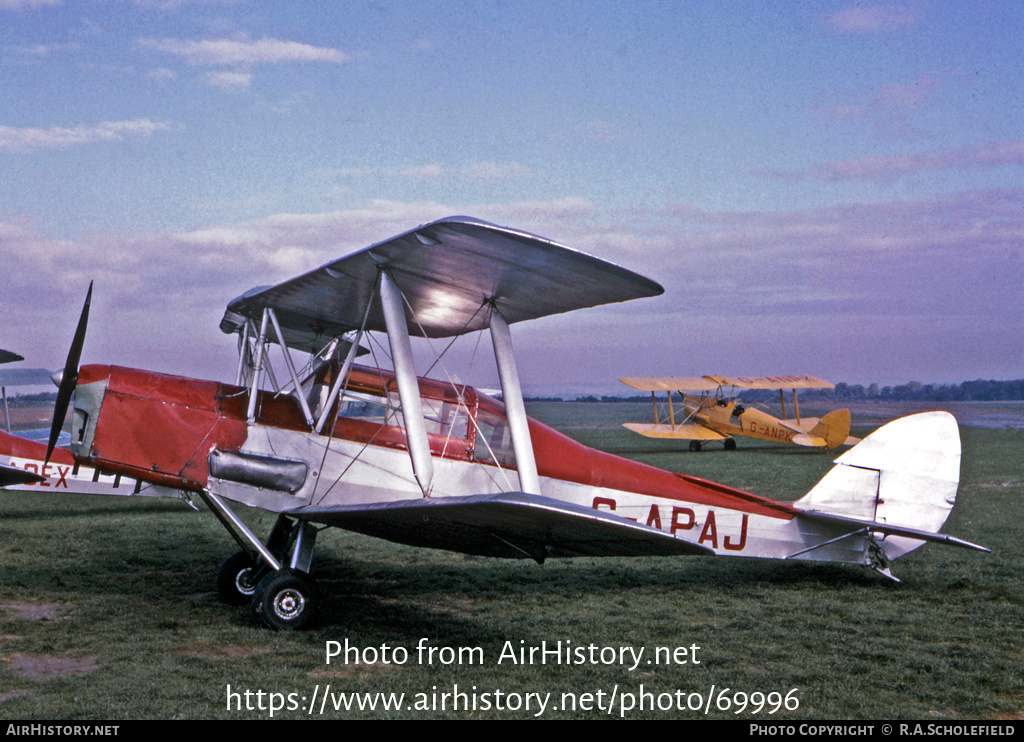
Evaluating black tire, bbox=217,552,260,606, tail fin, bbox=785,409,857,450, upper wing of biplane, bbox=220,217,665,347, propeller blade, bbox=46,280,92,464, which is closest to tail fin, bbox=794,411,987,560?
upper wing of biplane, bbox=220,217,665,347

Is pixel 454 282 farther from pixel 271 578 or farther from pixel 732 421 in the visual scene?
pixel 732 421

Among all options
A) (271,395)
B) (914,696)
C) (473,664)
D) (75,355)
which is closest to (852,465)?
(914,696)

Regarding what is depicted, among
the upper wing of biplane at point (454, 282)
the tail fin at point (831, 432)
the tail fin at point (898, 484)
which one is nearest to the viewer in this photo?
the upper wing of biplane at point (454, 282)

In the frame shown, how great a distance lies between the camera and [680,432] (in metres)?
28.7

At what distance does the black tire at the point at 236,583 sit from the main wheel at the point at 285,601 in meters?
1.05

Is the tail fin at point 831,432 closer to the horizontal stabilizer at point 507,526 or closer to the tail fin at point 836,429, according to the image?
the tail fin at point 836,429

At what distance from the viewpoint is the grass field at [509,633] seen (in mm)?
4336

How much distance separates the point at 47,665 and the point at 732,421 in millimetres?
25955

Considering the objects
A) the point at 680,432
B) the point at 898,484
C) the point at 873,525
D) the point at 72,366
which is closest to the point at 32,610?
the point at 72,366

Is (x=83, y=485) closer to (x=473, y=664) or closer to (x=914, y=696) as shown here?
(x=473, y=664)

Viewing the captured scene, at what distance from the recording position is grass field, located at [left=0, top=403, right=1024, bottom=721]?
4.34 meters

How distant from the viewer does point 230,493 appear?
6.04 m

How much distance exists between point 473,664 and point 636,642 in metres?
1.22

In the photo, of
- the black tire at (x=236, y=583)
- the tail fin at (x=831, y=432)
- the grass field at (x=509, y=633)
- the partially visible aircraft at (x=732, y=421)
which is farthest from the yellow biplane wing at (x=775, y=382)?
the black tire at (x=236, y=583)
